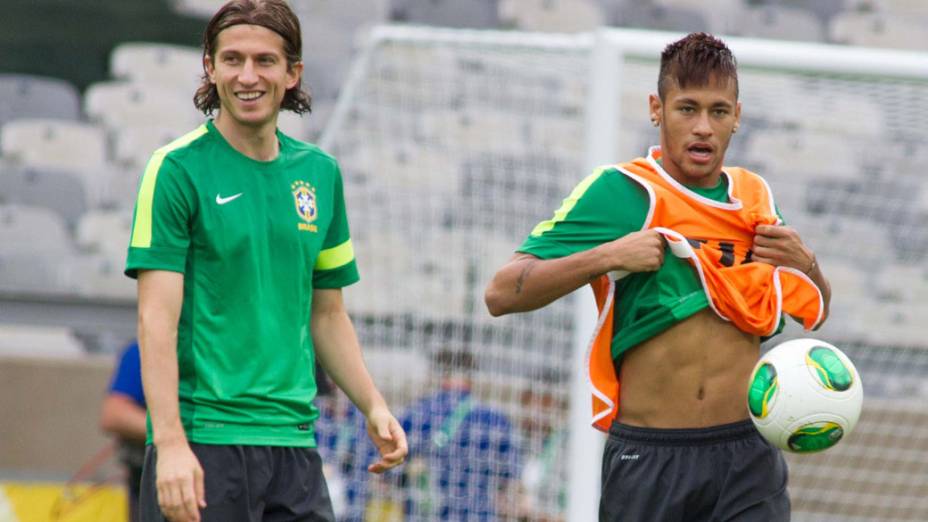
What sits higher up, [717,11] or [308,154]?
[717,11]

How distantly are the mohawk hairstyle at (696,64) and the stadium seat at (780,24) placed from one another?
848 cm

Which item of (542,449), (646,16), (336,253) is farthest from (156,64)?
(336,253)

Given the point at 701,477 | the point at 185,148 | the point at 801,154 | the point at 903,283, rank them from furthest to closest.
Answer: the point at 801,154 → the point at 903,283 → the point at 701,477 → the point at 185,148

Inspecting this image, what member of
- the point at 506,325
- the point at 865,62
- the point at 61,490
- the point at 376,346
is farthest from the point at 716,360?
the point at 61,490

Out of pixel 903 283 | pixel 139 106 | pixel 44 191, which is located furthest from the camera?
pixel 139 106

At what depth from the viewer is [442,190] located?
760 cm

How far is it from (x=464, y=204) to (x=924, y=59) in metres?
2.46

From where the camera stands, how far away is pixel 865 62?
5.94m

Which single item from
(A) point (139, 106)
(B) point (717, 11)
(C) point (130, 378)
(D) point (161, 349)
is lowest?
(C) point (130, 378)

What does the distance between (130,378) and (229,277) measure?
331 centimetres

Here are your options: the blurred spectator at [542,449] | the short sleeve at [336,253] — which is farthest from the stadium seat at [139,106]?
the short sleeve at [336,253]

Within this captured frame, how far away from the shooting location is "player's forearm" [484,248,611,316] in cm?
370

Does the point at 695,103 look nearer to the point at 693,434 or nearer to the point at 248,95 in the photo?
the point at 693,434

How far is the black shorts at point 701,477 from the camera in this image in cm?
371
